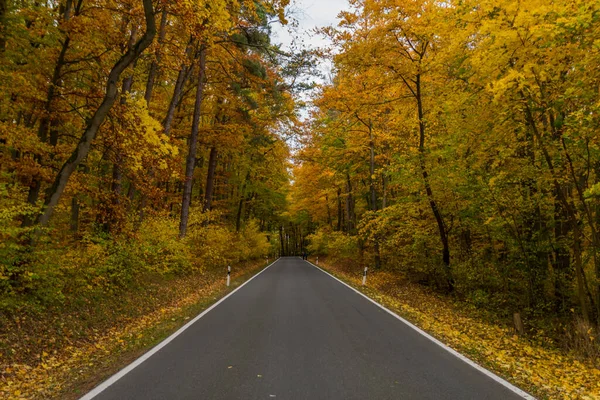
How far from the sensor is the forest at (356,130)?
7.02 m

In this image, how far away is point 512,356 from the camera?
6359 mm

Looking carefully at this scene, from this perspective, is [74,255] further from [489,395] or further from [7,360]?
[489,395]

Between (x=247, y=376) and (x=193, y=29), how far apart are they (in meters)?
7.53

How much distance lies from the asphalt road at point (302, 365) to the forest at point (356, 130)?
1.63 m

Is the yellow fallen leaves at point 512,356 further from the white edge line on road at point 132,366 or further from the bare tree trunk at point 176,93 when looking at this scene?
the bare tree trunk at point 176,93

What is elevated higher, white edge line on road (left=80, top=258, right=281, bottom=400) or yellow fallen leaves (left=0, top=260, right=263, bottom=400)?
white edge line on road (left=80, top=258, right=281, bottom=400)

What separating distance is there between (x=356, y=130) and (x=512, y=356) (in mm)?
14397

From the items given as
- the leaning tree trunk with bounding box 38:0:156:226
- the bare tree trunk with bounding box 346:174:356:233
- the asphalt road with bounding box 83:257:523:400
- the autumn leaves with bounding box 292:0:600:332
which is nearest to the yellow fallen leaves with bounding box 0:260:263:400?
the asphalt road with bounding box 83:257:523:400

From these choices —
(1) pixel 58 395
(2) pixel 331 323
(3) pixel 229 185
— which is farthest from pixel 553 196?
(3) pixel 229 185

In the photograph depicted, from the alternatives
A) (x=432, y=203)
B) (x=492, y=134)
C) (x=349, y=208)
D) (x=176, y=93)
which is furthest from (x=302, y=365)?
(x=349, y=208)

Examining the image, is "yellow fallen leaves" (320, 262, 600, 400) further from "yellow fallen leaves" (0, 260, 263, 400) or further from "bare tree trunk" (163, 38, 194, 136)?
"bare tree trunk" (163, 38, 194, 136)

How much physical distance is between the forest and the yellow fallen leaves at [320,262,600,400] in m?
0.78

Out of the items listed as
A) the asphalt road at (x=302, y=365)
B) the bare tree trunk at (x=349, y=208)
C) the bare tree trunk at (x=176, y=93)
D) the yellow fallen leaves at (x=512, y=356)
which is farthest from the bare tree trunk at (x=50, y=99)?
the bare tree trunk at (x=349, y=208)

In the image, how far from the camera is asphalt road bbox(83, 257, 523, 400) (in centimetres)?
420
